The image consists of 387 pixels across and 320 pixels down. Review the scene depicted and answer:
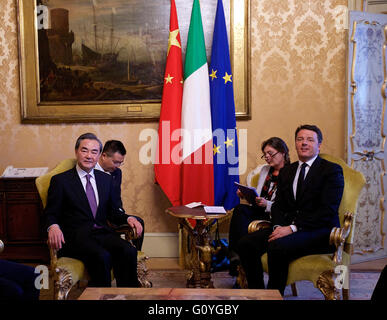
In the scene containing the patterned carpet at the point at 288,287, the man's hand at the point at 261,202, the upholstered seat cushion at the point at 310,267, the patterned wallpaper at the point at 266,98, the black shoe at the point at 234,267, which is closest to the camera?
the upholstered seat cushion at the point at 310,267

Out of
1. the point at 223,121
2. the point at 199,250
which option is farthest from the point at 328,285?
the point at 223,121

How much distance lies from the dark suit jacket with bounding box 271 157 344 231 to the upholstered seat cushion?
0.28 m

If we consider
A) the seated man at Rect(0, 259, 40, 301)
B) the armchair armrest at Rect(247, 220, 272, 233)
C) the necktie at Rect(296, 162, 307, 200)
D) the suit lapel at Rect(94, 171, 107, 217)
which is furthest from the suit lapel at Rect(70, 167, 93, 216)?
the necktie at Rect(296, 162, 307, 200)

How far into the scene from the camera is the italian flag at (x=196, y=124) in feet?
14.9

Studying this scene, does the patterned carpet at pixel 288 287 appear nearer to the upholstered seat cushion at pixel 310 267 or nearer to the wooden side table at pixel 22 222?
the upholstered seat cushion at pixel 310 267

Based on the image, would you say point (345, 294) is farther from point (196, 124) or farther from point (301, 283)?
point (196, 124)

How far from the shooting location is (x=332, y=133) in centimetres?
492

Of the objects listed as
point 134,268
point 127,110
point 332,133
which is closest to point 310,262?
point 134,268

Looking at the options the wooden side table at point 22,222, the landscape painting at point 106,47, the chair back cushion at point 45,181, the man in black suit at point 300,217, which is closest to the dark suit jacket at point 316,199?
the man in black suit at point 300,217

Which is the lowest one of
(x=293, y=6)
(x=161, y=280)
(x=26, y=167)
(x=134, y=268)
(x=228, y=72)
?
(x=161, y=280)

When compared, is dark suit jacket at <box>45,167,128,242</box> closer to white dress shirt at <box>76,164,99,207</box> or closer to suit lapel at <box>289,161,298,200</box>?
white dress shirt at <box>76,164,99,207</box>

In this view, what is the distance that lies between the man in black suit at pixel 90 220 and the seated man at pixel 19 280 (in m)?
0.32
